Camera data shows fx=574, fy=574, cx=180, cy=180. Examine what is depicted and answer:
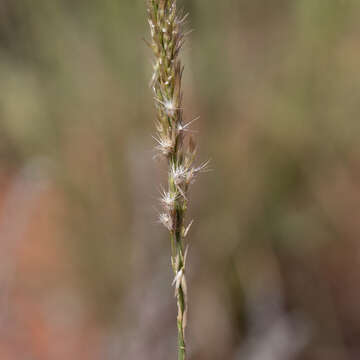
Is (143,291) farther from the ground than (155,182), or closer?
closer

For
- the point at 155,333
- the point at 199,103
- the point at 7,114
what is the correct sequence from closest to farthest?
the point at 155,333 < the point at 199,103 < the point at 7,114

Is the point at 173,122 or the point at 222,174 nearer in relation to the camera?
the point at 173,122

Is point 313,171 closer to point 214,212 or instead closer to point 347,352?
point 214,212

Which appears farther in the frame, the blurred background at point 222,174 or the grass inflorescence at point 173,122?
the blurred background at point 222,174

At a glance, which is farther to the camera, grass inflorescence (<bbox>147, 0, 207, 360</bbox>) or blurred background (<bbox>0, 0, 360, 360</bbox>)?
blurred background (<bbox>0, 0, 360, 360</bbox>)

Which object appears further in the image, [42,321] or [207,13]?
[42,321]

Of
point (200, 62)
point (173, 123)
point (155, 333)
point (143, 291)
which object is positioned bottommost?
point (155, 333)

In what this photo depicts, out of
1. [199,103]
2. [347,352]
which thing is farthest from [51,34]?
[347,352]

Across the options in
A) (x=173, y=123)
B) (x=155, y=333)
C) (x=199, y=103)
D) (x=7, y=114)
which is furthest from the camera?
(x=7, y=114)
